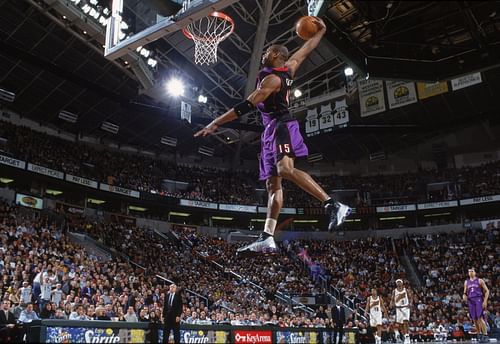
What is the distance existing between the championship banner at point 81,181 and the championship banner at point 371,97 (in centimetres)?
1683

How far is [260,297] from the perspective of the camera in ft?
80.3

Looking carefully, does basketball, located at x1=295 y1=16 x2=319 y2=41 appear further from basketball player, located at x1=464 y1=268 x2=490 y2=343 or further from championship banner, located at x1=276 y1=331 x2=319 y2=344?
championship banner, located at x1=276 y1=331 x2=319 y2=344

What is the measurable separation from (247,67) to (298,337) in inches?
718

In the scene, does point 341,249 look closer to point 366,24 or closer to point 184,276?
point 184,276

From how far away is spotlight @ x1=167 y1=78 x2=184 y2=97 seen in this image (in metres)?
24.8

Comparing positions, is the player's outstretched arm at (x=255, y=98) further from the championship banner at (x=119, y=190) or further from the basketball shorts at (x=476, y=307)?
the championship banner at (x=119, y=190)

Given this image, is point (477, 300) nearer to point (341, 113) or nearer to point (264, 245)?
point (264, 245)

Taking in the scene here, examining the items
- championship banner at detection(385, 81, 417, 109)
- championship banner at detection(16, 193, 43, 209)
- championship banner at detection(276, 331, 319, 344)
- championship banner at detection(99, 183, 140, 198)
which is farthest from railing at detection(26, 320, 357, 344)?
championship banner at detection(99, 183, 140, 198)

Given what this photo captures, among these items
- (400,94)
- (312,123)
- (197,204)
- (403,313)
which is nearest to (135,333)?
(403,313)

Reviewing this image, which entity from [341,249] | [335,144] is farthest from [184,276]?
[335,144]

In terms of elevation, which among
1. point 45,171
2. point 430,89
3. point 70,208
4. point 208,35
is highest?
point 430,89

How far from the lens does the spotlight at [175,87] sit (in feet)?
81.3

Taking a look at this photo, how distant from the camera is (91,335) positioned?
27.9 ft

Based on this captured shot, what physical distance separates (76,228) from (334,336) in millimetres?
16431
